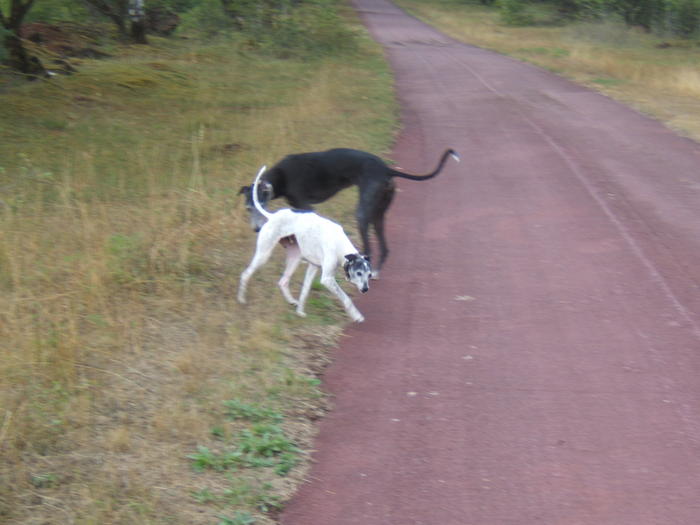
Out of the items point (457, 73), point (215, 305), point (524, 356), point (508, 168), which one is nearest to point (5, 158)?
point (215, 305)

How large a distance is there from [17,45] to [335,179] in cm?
952

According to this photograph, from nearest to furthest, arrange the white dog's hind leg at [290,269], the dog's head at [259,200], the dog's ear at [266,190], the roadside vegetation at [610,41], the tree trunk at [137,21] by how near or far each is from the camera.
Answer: the white dog's hind leg at [290,269] → the dog's head at [259,200] → the dog's ear at [266,190] → the roadside vegetation at [610,41] → the tree trunk at [137,21]

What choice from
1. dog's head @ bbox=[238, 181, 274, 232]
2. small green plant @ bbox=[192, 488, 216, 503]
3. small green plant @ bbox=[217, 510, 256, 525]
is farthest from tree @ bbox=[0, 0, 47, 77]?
small green plant @ bbox=[217, 510, 256, 525]

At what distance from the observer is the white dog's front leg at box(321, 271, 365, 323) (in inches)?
253

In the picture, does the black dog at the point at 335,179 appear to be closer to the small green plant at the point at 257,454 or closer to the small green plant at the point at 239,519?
the small green plant at the point at 257,454

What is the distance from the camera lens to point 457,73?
22.3 metres

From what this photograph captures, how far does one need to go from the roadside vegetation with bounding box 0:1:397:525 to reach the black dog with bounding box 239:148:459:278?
2.50 feet

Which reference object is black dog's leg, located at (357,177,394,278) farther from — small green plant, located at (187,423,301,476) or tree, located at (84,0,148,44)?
tree, located at (84,0,148,44)

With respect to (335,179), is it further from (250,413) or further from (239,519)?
(239,519)

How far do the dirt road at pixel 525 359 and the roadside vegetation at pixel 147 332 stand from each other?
403 millimetres

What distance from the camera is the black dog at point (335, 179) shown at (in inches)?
297

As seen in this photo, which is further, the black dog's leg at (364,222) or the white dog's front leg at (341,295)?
the black dog's leg at (364,222)

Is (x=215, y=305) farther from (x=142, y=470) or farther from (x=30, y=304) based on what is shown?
(x=142, y=470)

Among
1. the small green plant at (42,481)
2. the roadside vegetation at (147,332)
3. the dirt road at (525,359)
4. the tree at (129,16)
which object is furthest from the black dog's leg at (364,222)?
the tree at (129,16)
